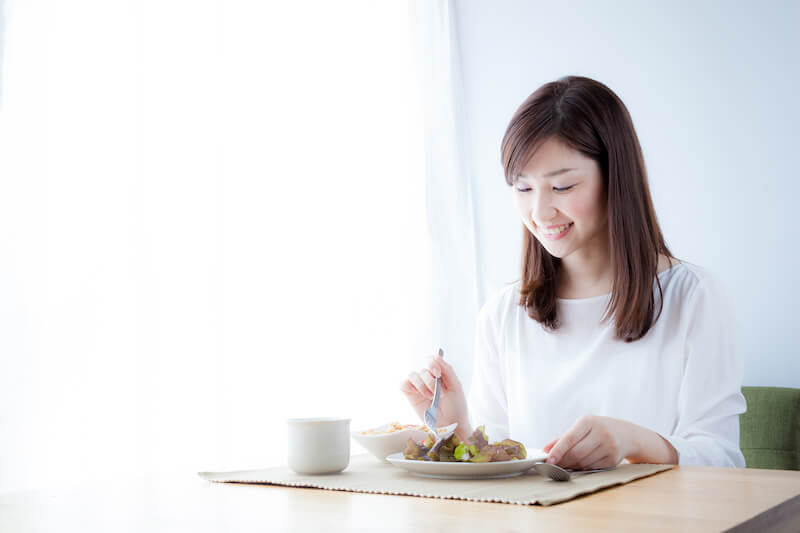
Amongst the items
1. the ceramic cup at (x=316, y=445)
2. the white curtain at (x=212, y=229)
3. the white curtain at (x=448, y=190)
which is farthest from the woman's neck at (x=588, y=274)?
the white curtain at (x=448, y=190)

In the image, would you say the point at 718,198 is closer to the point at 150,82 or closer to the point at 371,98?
the point at 371,98

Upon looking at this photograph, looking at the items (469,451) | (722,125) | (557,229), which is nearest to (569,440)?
(469,451)

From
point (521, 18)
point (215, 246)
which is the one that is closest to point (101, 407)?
point (215, 246)

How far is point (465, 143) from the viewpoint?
3504mm

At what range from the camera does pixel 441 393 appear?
1.50m

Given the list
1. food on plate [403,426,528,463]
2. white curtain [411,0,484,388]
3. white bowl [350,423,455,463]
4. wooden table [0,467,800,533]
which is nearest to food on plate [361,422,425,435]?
white bowl [350,423,455,463]

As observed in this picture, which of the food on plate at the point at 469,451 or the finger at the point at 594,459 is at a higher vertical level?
the food on plate at the point at 469,451

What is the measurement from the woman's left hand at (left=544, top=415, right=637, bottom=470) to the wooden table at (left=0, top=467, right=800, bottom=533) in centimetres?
9

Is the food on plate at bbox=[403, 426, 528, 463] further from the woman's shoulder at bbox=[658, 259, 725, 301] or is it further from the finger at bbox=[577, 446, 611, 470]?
the woman's shoulder at bbox=[658, 259, 725, 301]

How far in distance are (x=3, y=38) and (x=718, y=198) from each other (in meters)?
2.12

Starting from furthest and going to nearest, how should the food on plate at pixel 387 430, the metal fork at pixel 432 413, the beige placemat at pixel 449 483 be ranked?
1. the metal fork at pixel 432 413
2. the food on plate at pixel 387 430
3. the beige placemat at pixel 449 483

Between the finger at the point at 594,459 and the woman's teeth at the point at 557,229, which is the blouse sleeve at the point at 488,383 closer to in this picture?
the woman's teeth at the point at 557,229

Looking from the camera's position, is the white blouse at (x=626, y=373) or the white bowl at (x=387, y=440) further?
the white blouse at (x=626, y=373)

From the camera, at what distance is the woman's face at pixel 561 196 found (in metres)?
1.64
